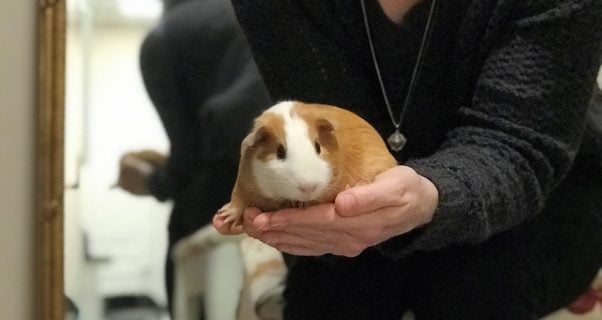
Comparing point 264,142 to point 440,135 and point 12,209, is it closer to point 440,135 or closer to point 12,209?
point 440,135

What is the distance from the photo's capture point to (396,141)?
0.83 meters

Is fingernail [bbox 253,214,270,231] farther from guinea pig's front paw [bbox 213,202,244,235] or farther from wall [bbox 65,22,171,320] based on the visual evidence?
wall [bbox 65,22,171,320]

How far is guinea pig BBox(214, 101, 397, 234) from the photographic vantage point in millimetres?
523

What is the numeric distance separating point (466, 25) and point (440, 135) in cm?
12

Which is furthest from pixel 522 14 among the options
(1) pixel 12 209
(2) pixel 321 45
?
(1) pixel 12 209

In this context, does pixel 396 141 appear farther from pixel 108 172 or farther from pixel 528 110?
pixel 108 172

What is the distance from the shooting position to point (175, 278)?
1.13 metres

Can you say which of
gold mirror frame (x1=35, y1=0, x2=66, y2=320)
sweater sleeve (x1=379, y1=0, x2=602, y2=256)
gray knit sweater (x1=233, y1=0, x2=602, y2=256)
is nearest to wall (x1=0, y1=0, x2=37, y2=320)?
gold mirror frame (x1=35, y1=0, x2=66, y2=320)

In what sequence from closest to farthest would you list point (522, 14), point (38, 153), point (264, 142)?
point (264, 142)
point (522, 14)
point (38, 153)

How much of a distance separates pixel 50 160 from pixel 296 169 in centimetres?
59

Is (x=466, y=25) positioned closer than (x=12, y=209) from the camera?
Yes

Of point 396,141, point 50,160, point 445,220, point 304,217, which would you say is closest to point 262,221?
point 304,217

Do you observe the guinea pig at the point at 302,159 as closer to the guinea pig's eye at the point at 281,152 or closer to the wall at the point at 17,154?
the guinea pig's eye at the point at 281,152

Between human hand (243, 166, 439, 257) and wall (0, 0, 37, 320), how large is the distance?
532 millimetres
